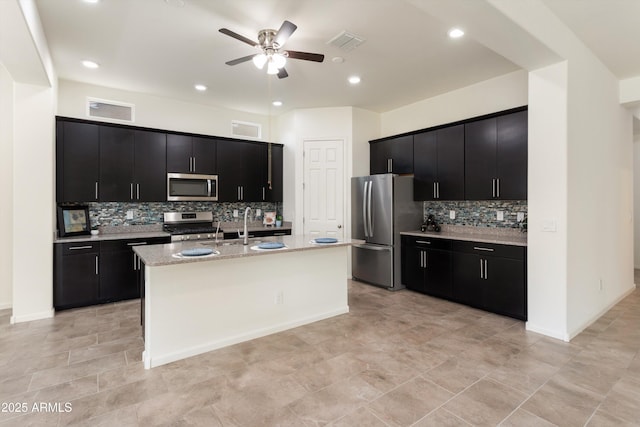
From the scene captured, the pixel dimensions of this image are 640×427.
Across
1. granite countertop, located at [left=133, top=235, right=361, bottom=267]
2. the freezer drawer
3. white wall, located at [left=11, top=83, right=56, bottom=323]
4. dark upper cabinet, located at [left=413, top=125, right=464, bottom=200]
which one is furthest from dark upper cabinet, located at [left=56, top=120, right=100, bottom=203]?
dark upper cabinet, located at [left=413, top=125, right=464, bottom=200]

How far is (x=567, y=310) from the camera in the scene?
3.13m

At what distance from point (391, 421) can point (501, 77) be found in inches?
169

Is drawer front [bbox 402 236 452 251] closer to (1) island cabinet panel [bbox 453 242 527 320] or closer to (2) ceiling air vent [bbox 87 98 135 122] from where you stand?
(1) island cabinet panel [bbox 453 242 527 320]

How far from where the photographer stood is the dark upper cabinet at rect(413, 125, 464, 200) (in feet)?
14.6

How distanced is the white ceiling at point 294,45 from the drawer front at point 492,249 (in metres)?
2.15

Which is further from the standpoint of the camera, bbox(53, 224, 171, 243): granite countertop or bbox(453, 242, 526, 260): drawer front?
bbox(53, 224, 171, 243): granite countertop

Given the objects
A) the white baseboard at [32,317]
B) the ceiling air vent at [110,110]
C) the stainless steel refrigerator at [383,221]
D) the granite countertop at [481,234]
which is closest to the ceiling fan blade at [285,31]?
the stainless steel refrigerator at [383,221]

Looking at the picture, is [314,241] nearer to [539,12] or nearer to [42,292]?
[539,12]

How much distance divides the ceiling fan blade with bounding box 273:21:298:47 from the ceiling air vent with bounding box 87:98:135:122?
3199 mm

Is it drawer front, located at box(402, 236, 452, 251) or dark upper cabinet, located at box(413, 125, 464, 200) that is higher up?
dark upper cabinet, located at box(413, 125, 464, 200)

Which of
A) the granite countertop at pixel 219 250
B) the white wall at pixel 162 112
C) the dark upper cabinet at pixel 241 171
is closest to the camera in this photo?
the granite countertop at pixel 219 250

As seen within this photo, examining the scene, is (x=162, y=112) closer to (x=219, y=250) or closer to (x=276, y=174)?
(x=276, y=174)

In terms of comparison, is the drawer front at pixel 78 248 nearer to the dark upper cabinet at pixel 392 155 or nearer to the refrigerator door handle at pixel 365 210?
the refrigerator door handle at pixel 365 210

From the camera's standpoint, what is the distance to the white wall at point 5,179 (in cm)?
400
